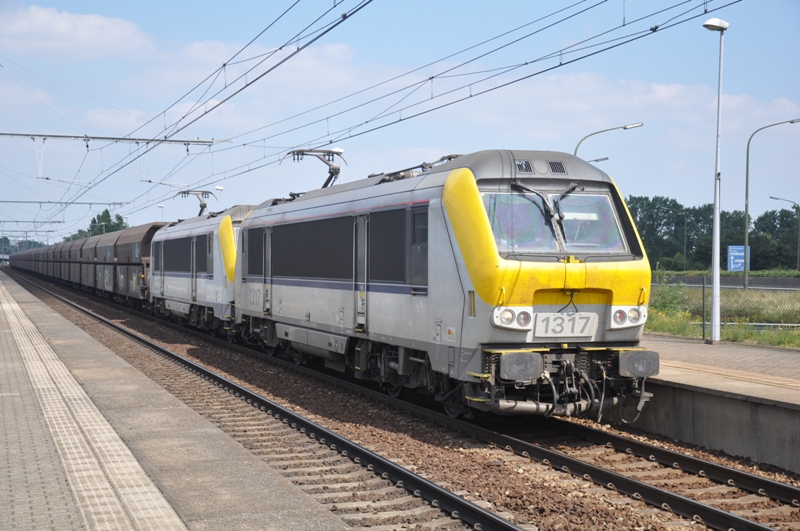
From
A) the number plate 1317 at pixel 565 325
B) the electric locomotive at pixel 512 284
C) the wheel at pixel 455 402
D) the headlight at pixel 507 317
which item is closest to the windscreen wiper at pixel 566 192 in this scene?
the electric locomotive at pixel 512 284

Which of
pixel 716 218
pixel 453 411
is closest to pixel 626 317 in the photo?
pixel 453 411

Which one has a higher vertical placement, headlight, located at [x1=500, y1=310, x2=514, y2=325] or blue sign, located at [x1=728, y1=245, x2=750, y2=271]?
blue sign, located at [x1=728, y1=245, x2=750, y2=271]

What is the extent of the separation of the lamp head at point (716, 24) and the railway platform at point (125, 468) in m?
13.7

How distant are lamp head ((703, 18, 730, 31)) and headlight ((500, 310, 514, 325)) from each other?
11.8m

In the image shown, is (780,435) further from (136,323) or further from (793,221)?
(793,221)

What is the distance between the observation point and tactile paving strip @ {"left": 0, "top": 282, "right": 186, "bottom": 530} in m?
6.20

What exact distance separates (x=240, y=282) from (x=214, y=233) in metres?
2.71

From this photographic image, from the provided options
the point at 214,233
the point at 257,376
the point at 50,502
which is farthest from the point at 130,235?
the point at 50,502

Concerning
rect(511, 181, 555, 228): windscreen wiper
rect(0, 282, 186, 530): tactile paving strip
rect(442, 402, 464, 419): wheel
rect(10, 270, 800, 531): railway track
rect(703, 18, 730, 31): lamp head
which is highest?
rect(703, 18, 730, 31): lamp head

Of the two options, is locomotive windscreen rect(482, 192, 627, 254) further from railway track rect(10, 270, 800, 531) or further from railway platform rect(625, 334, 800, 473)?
railway track rect(10, 270, 800, 531)

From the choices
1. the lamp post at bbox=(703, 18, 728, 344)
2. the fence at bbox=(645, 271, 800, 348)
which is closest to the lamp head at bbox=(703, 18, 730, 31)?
the lamp post at bbox=(703, 18, 728, 344)

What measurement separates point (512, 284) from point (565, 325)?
920 mm

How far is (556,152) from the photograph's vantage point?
32.9 ft

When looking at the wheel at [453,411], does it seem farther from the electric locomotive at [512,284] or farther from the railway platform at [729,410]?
the railway platform at [729,410]
